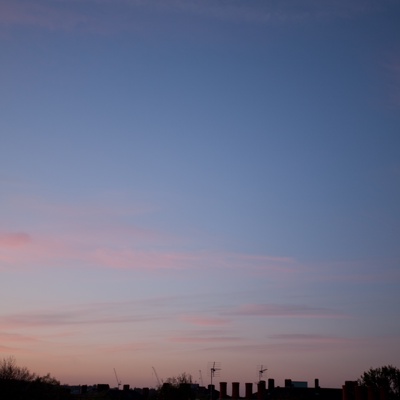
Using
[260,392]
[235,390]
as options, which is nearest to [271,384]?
[235,390]

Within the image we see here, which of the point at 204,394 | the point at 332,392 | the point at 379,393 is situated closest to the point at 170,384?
the point at 204,394

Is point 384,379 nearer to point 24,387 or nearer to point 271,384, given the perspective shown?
point 271,384

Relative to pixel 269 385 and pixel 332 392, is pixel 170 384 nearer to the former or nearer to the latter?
pixel 269 385

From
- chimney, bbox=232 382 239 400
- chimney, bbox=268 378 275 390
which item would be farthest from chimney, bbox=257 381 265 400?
chimney, bbox=268 378 275 390

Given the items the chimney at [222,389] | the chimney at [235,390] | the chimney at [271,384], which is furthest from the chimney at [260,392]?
the chimney at [271,384]

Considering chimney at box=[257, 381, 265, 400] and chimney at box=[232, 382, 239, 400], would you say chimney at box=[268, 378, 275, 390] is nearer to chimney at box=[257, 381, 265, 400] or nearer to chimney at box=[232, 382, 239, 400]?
chimney at box=[232, 382, 239, 400]

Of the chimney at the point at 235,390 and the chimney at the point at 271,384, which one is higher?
the chimney at the point at 271,384

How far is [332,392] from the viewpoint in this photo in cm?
12244

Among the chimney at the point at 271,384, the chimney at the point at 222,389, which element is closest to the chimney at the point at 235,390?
the chimney at the point at 222,389

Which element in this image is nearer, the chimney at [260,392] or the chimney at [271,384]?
the chimney at [260,392]

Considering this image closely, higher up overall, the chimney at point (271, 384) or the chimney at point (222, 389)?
the chimney at point (271, 384)

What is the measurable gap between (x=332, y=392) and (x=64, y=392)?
46385mm

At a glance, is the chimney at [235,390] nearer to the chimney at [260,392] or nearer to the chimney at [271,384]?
the chimney at [260,392]

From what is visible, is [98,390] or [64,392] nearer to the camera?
[64,392]
